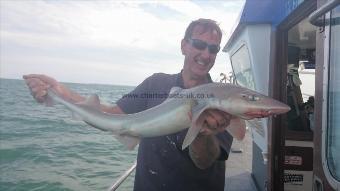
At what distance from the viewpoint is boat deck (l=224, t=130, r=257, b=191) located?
6932mm

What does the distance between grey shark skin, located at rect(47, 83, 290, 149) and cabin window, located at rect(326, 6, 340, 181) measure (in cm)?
70

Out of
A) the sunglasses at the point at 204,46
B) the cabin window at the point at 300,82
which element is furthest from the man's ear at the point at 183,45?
the cabin window at the point at 300,82

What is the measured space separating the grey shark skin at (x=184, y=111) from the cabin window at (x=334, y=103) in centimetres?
70

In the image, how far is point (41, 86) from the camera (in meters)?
3.58

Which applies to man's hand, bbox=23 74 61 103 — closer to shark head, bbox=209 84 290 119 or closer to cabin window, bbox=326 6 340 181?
shark head, bbox=209 84 290 119

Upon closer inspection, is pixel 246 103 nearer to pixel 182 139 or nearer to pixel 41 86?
pixel 182 139

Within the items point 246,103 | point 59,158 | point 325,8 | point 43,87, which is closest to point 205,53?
point 246,103

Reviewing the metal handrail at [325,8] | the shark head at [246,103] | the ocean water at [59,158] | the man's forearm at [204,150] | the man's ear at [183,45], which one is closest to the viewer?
the metal handrail at [325,8]

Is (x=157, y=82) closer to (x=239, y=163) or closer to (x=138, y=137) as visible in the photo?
(x=138, y=137)

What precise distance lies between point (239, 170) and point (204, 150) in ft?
16.5

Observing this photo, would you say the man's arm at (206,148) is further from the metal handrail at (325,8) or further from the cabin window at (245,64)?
the cabin window at (245,64)

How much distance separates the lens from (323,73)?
3.10 m

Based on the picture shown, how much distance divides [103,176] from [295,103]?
9.94 m

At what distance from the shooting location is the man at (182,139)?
3.30 metres
